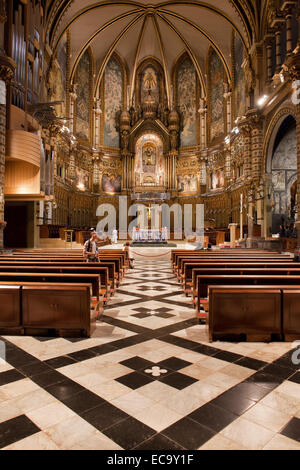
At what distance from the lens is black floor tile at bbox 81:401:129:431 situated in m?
2.36

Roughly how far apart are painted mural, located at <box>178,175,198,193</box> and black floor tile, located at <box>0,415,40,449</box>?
3076 centimetres

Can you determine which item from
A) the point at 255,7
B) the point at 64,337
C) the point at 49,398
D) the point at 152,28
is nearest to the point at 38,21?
the point at 255,7

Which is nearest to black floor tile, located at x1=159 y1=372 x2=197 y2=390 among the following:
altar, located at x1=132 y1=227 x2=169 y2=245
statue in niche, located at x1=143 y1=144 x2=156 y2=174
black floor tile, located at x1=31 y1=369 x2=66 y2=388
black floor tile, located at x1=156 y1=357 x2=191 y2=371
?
black floor tile, located at x1=156 y1=357 x2=191 y2=371

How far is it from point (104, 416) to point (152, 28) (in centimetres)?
3693

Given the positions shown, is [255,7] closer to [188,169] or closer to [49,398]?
[188,169]

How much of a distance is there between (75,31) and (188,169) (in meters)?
16.8

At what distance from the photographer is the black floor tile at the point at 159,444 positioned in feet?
6.88

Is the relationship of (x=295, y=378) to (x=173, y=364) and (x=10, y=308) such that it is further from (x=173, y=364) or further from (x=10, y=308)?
(x=10, y=308)

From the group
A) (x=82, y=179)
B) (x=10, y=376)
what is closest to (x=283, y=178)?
(x=82, y=179)

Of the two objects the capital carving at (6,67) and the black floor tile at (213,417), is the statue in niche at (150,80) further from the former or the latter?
the black floor tile at (213,417)

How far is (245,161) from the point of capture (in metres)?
21.2

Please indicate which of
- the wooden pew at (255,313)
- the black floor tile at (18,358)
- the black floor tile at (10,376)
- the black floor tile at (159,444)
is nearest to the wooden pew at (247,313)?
the wooden pew at (255,313)

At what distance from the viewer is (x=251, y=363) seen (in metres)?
3.53

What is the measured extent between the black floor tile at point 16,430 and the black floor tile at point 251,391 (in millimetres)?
1847
